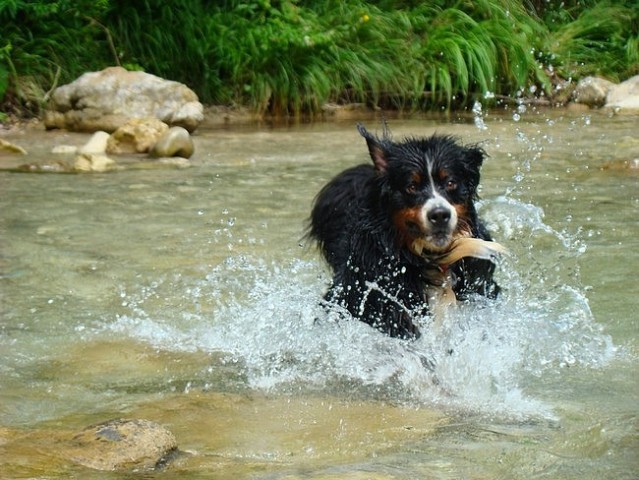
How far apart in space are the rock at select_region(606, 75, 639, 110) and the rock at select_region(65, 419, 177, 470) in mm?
10156

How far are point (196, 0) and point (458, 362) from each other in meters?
8.87

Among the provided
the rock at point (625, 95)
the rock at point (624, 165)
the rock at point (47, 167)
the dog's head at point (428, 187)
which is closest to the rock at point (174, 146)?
the rock at point (47, 167)

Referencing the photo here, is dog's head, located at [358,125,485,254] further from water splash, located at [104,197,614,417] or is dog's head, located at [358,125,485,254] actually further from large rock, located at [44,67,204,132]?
large rock, located at [44,67,204,132]

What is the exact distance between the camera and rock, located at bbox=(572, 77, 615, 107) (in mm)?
12953

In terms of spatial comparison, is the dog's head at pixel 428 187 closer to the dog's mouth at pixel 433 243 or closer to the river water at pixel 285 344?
the dog's mouth at pixel 433 243

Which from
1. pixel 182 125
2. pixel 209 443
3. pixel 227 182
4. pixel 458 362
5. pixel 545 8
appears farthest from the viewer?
pixel 545 8

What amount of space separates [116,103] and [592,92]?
571 centimetres

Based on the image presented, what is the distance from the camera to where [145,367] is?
14.9 feet

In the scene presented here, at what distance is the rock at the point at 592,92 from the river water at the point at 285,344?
4.92 m

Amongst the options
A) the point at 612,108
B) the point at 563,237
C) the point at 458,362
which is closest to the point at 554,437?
the point at 458,362

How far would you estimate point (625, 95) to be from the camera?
1291 cm

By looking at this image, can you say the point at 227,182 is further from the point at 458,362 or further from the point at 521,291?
the point at 458,362

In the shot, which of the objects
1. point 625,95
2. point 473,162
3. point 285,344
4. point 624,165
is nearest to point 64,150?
point 624,165

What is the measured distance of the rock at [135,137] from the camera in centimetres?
957
